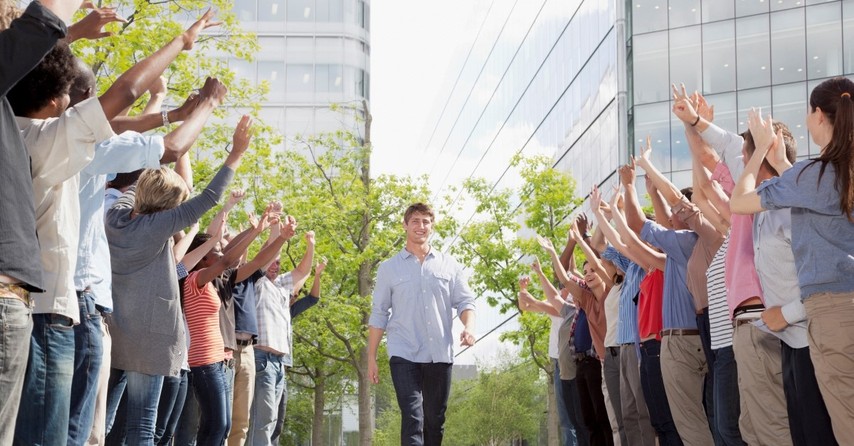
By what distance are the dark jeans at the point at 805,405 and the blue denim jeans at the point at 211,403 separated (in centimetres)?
452

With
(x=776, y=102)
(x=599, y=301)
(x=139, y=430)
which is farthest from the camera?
(x=776, y=102)

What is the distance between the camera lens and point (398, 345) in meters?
9.67

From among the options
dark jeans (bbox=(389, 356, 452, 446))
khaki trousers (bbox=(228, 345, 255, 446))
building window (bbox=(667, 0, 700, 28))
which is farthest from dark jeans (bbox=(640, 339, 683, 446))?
building window (bbox=(667, 0, 700, 28))

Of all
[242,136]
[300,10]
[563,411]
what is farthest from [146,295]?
[300,10]

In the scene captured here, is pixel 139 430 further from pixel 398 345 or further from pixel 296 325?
pixel 296 325

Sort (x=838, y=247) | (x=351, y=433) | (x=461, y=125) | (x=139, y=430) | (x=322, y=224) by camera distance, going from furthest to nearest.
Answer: (x=461, y=125)
(x=351, y=433)
(x=322, y=224)
(x=139, y=430)
(x=838, y=247)

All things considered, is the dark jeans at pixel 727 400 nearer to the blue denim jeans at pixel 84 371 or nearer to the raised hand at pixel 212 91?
the raised hand at pixel 212 91

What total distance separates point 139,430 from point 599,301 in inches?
225

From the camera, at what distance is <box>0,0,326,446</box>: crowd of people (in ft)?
12.5

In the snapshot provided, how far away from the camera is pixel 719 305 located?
23.4 feet

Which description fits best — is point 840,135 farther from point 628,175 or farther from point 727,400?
point 628,175

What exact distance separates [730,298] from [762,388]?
2.08 feet

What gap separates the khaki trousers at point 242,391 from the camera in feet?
33.9

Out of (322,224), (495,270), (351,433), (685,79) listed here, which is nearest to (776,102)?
(685,79)
